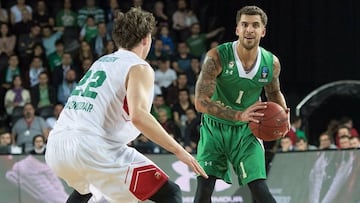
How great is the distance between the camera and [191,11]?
14625 millimetres

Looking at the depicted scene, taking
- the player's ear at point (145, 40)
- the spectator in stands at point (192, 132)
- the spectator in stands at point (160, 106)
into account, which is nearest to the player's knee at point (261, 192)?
the player's ear at point (145, 40)

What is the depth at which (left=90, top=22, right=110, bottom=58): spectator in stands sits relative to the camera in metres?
13.8

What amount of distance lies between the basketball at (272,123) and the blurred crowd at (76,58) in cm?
500

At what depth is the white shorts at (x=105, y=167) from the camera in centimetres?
488

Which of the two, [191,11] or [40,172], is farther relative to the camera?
[191,11]

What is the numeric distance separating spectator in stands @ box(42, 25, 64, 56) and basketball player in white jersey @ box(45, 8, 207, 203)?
901 centimetres

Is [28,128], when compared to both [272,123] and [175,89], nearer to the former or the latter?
[175,89]

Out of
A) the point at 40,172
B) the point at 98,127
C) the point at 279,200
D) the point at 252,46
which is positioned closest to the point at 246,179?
the point at 252,46

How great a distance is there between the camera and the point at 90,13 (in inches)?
568

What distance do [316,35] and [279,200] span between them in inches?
247

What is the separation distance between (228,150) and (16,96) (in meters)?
7.00

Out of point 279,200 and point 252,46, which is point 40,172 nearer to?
point 279,200

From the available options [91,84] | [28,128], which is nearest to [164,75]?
[28,128]

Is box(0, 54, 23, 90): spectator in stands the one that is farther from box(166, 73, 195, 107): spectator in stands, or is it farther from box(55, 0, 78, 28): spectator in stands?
box(166, 73, 195, 107): spectator in stands
